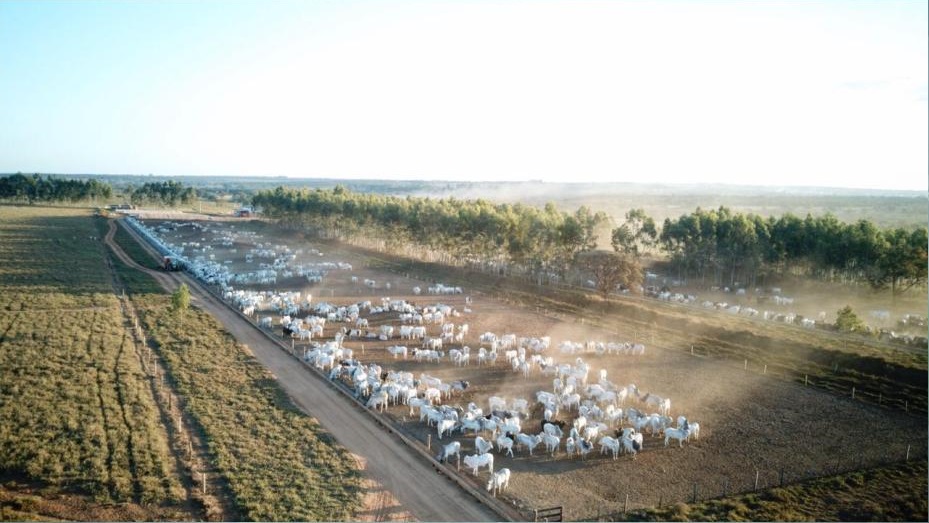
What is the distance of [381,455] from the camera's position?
909 inches

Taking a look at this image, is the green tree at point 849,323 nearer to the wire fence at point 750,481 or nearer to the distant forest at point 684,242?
the distant forest at point 684,242

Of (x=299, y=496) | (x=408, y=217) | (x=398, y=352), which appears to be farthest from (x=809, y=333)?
(x=408, y=217)

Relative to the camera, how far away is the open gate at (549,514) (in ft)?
60.8

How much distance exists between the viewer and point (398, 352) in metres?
37.1

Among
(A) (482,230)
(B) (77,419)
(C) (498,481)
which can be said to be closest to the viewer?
(C) (498,481)

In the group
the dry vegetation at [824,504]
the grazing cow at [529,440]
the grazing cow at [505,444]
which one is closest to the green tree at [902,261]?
the dry vegetation at [824,504]

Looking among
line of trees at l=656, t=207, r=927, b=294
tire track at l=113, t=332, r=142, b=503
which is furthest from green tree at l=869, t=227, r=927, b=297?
tire track at l=113, t=332, r=142, b=503

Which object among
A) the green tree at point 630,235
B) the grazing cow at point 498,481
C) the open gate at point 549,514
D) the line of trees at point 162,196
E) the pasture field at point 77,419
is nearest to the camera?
the open gate at point 549,514

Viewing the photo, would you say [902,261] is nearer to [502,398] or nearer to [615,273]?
[615,273]

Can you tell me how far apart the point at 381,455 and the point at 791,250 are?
57.0 metres

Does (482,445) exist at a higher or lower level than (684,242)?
lower

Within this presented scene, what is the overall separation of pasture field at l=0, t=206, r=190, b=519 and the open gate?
10.8m

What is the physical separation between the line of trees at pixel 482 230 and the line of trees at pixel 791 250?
448 inches

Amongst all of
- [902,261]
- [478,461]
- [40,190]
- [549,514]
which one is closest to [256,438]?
[478,461]
